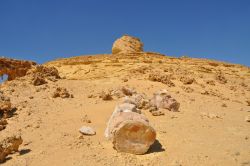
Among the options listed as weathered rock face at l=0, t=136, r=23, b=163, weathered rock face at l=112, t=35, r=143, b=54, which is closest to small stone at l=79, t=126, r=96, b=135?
weathered rock face at l=0, t=136, r=23, b=163

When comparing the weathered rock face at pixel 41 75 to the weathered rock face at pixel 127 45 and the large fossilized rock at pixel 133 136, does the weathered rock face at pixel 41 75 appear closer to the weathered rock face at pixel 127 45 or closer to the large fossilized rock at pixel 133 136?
the large fossilized rock at pixel 133 136

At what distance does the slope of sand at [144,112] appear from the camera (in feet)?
20.5

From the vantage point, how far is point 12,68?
12.7 metres

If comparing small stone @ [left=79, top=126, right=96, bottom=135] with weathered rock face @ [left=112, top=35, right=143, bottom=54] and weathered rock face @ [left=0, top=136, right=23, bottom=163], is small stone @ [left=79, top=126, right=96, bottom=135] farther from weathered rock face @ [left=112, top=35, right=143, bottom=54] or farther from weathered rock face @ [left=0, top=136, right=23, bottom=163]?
weathered rock face @ [left=112, top=35, right=143, bottom=54]

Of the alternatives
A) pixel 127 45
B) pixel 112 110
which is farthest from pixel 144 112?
pixel 127 45

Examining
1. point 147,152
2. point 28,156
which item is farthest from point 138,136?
point 28,156

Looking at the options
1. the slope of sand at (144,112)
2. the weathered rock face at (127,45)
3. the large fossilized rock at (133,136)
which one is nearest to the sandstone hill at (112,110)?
the slope of sand at (144,112)

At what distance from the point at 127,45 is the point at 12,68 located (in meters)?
7.79

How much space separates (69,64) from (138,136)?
10.8 meters

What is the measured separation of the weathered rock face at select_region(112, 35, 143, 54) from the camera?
747 inches

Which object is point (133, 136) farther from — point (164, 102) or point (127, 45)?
point (127, 45)

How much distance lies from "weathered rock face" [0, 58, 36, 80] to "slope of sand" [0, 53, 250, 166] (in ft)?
2.89

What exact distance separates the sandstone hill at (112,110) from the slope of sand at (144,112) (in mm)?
14

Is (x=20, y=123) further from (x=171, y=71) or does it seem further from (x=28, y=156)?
(x=171, y=71)
